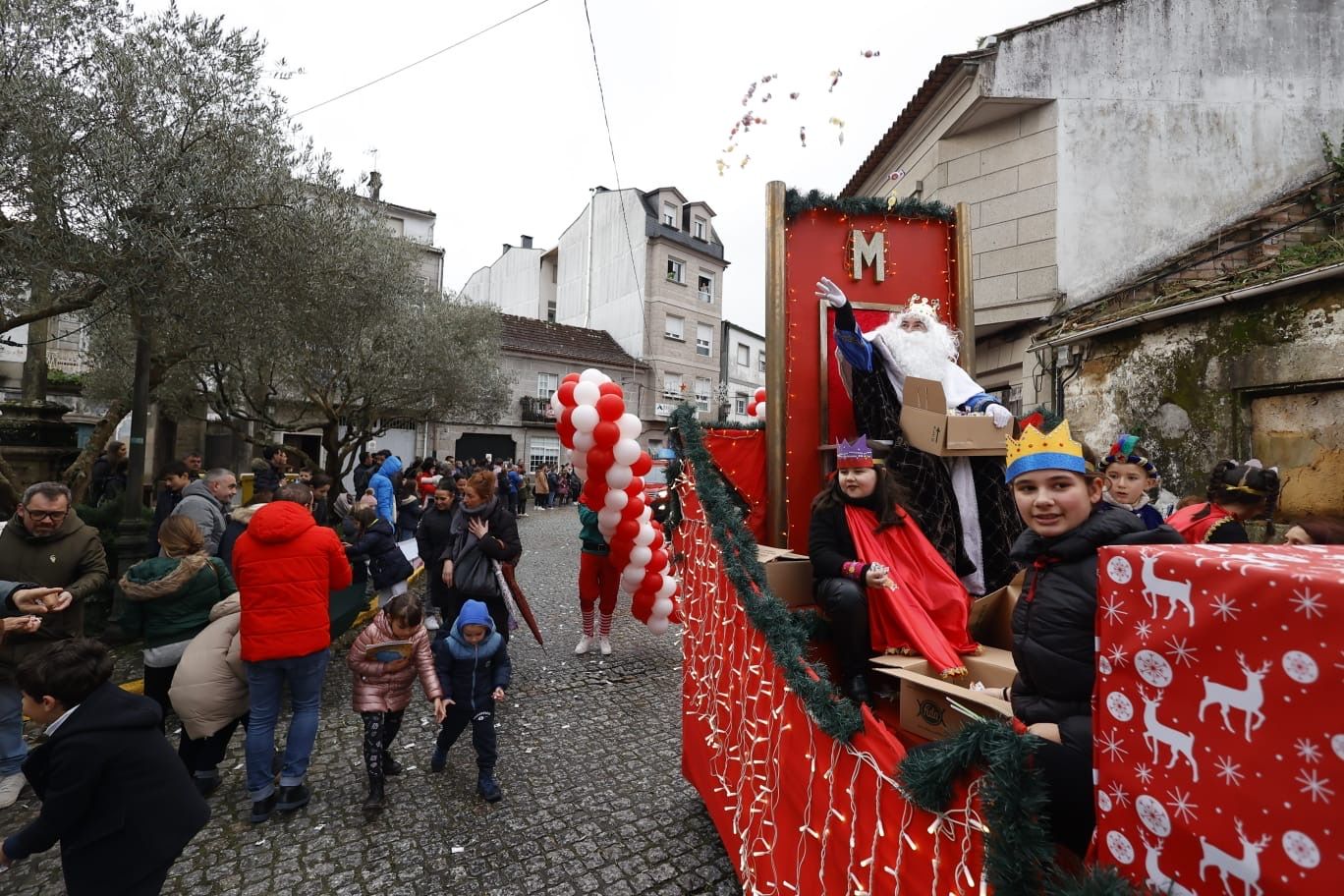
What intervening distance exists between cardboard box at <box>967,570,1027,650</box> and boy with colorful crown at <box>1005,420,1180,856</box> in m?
1.34

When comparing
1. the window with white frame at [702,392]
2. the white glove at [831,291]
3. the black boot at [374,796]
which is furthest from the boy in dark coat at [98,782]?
the window with white frame at [702,392]

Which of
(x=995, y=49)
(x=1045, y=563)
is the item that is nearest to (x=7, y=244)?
(x=1045, y=563)

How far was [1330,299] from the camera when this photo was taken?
6480 mm

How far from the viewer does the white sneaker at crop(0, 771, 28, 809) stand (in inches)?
138

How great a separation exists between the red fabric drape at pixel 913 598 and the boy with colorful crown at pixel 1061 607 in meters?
1.17

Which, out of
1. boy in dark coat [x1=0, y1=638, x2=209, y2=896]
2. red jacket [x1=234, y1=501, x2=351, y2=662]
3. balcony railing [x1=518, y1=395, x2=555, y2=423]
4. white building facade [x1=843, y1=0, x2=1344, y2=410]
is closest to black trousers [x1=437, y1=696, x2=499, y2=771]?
red jacket [x1=234, y1=501, x2=351, y2=662]

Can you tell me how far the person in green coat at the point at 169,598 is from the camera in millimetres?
3658

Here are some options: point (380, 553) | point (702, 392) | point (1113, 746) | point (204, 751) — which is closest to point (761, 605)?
point (1113, 746)

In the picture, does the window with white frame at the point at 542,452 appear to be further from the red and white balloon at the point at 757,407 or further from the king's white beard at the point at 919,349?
the king's white beard at the point at 919,349

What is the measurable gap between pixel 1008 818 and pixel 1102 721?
28 centimetres

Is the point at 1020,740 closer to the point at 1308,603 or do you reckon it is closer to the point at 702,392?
the point at 1308,603

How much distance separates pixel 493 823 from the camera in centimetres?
339

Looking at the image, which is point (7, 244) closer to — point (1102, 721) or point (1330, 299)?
point (1102, 721)

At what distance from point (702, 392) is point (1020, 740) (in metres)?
31.4
